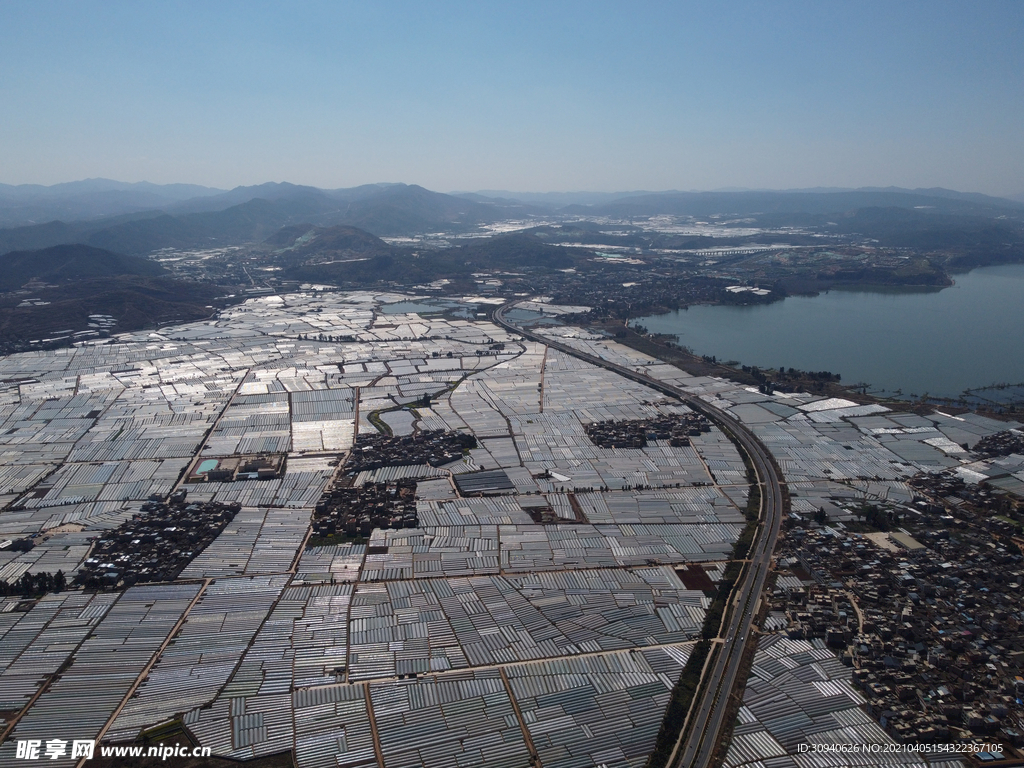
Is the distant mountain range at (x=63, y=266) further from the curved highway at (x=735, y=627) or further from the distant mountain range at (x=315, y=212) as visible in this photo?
the curved highway at (x=735, y=627)

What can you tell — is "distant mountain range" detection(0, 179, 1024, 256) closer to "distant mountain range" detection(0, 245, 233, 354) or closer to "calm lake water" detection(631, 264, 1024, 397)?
"distant mountain range" detection(0, 245, 233, 354)

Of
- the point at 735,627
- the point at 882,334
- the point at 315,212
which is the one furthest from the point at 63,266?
the point at 315,212

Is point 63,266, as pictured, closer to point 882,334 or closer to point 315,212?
point 882,334

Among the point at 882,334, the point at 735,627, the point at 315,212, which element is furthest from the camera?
the point at 315,212

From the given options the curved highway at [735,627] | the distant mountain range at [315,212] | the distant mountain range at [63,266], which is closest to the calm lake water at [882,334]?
the curved highway at [735,627]

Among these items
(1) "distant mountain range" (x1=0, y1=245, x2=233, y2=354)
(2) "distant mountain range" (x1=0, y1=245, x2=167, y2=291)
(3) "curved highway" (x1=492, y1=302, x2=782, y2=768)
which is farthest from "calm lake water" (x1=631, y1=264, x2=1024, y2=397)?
(2) "distant mountain range" (x1=0, y1=245, x2=167, y2=291)

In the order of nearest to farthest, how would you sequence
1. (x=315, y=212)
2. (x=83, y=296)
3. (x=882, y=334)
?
(x=882, y=334) → (x=83, y=296) → (x=315, y=212)

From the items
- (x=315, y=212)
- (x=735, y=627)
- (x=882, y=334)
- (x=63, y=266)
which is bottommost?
(x=735, y=627)

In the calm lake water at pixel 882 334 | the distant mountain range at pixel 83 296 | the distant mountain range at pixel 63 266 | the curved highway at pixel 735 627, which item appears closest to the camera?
the curved highway at pixel 735 627
